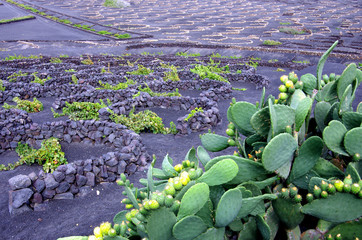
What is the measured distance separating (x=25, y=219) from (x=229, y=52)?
26810 mm

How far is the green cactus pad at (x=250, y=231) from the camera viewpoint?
1.78 metres

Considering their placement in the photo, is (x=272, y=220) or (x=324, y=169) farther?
(x=324, y=169)

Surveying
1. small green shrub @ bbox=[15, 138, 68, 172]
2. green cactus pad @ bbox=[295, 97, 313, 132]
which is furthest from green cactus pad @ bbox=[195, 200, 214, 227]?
small green shrub @ bbox=[15, 138, 68, 172]

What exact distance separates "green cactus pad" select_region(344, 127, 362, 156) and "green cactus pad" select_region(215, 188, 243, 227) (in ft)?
2.86

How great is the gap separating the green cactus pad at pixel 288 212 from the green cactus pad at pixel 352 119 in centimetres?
81

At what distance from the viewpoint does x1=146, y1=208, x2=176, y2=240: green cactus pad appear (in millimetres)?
1428

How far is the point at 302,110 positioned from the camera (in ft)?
5.88

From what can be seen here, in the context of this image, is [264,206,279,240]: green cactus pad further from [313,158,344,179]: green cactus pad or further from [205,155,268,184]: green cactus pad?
[313,158,344,179]: green cactus pad

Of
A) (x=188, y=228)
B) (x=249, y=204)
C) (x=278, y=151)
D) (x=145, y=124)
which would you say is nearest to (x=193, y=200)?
(x=188, y=228)

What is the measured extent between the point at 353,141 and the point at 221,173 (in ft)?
3.09

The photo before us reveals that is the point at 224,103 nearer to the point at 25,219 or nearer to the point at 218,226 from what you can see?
the point at 25,219

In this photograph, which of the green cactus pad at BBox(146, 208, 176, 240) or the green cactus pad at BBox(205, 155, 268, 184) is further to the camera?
the green cactus pad at BBox(205, 155, 268, 184)

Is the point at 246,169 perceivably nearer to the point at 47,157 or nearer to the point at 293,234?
the point at 293,234

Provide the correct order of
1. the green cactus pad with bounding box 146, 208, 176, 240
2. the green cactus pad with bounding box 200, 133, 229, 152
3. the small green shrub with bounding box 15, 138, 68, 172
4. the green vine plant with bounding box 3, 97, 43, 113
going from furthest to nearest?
the green vine plant with bounding box 3, 97, 43, 113 → the small green shrub with bounding box 15, 138, 68, 172 → the green cactus pad with bounding box 200, 133, 229, 152 → the green cactus pad with bounding box 146, 208, 176, 240
